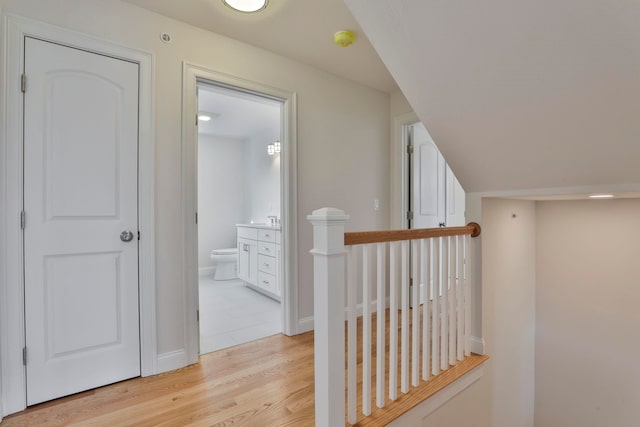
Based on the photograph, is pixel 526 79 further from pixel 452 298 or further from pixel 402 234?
pixel 452 298

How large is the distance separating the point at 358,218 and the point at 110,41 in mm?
2328

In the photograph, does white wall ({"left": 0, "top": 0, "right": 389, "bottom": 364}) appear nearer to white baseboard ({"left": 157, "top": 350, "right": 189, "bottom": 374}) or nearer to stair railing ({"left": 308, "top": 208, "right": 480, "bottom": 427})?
white baseboard ({"left": 157, "top": 350, "right": 189, "bottom": 374})

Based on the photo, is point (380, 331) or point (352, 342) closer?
point (352, 342)

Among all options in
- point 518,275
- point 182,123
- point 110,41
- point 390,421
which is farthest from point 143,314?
point 518,275

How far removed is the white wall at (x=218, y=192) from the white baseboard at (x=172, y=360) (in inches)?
125

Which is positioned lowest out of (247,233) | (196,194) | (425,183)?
(247,233)

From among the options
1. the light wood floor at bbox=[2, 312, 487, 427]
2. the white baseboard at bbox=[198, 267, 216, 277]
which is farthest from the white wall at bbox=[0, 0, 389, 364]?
the white baseboard at bbox=[198, 267, 216, 277]

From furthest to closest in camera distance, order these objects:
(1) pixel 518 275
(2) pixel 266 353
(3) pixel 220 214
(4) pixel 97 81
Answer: (3) pixel 220 214 → (1) pixel 518 275 → (2) pixel 266 353 → (4) pixel 97 81

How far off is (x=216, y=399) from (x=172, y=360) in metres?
0.53

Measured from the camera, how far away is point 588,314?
2.50 m

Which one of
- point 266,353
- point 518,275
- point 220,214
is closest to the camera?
point 266,353

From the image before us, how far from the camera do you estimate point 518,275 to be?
2555 mm

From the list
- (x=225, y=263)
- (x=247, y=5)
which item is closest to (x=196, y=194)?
(x=247, y=5)

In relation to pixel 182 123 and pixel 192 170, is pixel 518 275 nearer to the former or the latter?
pixel 192 170
